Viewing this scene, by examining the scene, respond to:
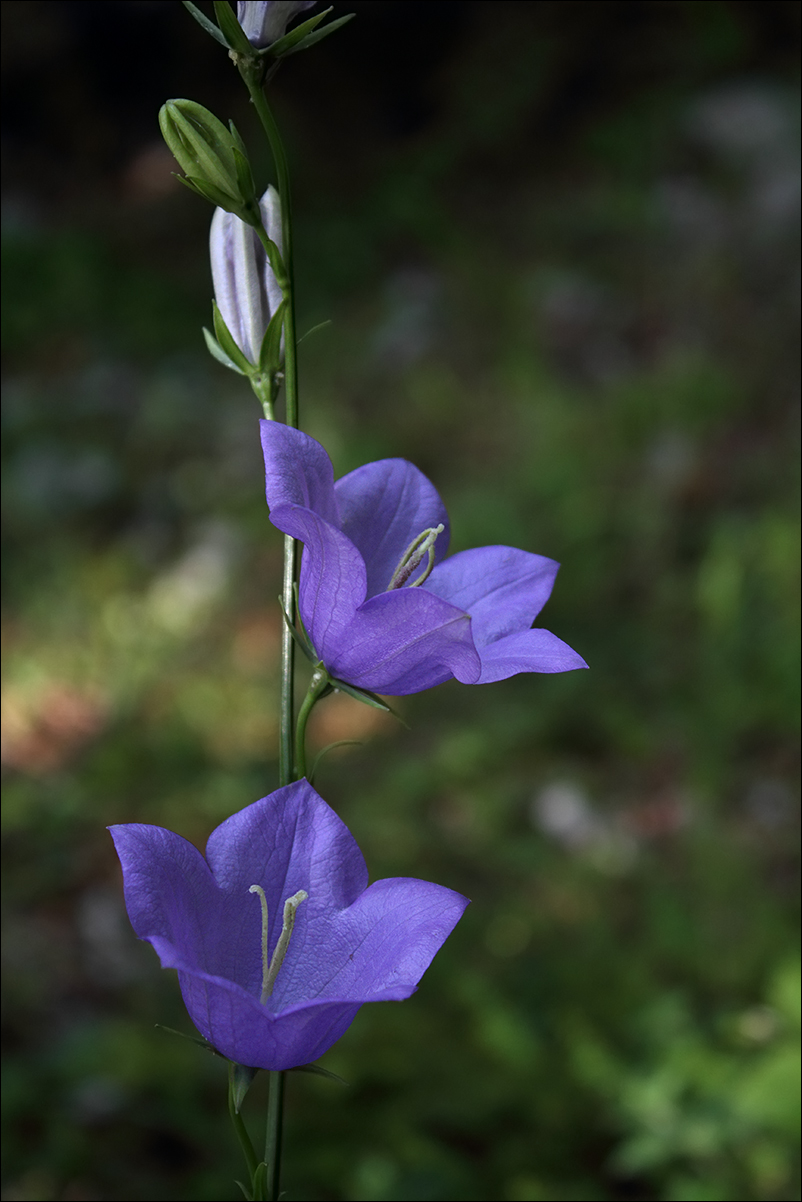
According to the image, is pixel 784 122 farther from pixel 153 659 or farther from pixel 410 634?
pixel 410 634

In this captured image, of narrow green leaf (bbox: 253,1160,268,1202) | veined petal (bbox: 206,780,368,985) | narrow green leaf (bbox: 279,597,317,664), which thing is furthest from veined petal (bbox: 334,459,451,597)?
narrow green leaf (bbox: 253,1160,268,1202)

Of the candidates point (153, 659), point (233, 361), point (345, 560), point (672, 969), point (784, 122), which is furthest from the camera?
point (784, 122)

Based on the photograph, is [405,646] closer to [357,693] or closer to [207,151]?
[357,693]

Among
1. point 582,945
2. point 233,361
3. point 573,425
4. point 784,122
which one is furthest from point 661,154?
point 233,361

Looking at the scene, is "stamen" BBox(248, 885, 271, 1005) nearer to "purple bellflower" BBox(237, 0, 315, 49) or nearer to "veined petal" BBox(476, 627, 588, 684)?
"veined petal" BBox(476, 627, 588, 684)

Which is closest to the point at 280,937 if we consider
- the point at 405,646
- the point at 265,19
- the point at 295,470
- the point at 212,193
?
the point at 405,646

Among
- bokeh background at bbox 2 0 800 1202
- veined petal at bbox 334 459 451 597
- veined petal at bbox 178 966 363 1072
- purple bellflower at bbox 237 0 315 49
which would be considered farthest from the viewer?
bokeh background at bbox 2 0 800 1202
